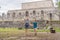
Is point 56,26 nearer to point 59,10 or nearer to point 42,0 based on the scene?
point 59,10

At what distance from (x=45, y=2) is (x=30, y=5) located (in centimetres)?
603

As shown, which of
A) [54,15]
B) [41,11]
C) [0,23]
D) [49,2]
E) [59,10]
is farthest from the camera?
[49,2]

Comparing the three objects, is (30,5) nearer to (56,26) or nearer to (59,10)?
(59,10)

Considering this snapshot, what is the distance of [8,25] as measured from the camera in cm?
4166

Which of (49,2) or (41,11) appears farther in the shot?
(49,2)

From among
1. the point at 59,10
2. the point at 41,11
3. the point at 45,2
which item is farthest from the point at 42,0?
the point at 59,10

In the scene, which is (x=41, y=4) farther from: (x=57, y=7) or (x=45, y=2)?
(x=57, y=7)

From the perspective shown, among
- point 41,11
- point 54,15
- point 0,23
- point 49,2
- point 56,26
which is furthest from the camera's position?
point 49,2

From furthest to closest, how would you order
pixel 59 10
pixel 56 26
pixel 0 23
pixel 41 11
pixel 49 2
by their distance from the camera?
1. pixel 49 2
2. pixel 41 11
3. pixel 59 10
4. pixel 0 23
5. pixel 56 26

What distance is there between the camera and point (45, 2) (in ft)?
288

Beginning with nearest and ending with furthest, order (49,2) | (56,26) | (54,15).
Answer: (56,26) → (54,15) → (49,2)

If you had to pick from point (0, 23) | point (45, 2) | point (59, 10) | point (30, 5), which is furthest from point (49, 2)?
point (0, 23)

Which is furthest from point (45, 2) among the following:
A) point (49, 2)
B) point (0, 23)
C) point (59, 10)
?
point (0, 23)

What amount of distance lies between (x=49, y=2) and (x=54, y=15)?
20.0 metres
